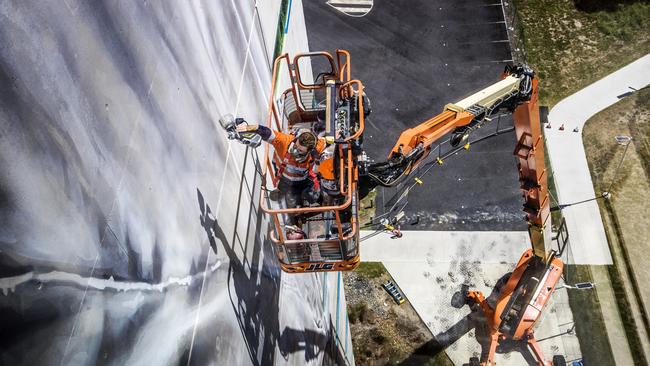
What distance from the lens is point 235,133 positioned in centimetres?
872

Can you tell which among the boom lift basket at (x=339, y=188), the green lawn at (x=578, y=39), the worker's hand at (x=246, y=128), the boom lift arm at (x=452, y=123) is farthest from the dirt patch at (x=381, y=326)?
the worker's hand at (x=246, y=128)

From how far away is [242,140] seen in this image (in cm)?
881

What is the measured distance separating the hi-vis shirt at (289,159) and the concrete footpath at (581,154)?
603 inches

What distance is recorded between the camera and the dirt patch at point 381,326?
20109 mm

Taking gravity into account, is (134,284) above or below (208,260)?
below

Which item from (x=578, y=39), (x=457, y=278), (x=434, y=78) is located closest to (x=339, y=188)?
(x=457, y=278)

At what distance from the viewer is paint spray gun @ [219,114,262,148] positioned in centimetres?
862

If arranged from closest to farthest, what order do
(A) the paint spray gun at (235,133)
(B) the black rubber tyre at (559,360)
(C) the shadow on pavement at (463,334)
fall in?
(A) the paint spray gun at (235,133) < (B) the black rubber tyre at (559,360) < (C) the shadow on pavement at (463,334)

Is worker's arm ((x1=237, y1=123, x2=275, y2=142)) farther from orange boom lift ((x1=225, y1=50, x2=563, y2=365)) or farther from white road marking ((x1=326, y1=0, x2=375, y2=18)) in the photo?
white road marking ((x1=326, y1=0, x2=375, y2=18))

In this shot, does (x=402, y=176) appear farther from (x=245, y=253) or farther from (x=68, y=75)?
(x=68, y=75)

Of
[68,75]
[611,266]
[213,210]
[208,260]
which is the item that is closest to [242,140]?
[213,210]

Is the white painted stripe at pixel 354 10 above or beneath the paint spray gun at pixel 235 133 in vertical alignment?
above

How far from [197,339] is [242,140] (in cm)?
317

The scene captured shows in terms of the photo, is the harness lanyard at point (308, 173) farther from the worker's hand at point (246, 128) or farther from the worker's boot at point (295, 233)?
the worker's hand at point (246, 128)
